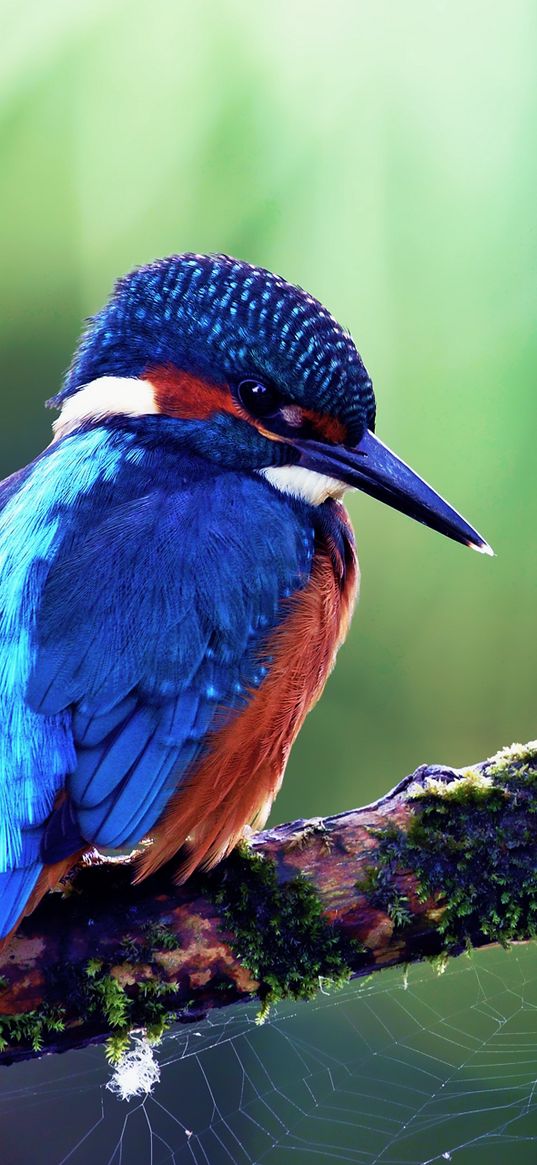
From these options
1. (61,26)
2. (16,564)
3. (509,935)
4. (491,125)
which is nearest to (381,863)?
(509,935)

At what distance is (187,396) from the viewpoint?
6.23ft

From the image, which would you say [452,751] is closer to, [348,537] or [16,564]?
[348,537]

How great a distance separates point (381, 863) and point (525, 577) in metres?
1.76

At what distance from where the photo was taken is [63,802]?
1.60 metres

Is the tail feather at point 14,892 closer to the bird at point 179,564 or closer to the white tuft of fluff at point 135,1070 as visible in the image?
the bird at point 179,564

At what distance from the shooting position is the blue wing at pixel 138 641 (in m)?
1.59

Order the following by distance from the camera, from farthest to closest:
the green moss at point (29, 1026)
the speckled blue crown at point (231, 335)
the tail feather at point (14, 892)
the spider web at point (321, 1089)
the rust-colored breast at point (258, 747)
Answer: the spider web at point (321, 1089)
the speckled blue crown at point (231, 335)
the rust-colored breast at point (258, 747)
the green moss at point (29, 1026)
the tail feather at point (14, 892)

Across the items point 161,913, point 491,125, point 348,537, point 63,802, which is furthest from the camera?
point 491,125

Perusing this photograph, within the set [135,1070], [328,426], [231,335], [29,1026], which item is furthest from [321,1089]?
[231,335]

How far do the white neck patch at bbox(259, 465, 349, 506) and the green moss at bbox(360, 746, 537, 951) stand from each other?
1.64ft

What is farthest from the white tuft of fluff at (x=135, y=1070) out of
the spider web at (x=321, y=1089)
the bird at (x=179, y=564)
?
the spider web at (x=321, y=1089)

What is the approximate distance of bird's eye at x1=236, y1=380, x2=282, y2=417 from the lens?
1867 mm

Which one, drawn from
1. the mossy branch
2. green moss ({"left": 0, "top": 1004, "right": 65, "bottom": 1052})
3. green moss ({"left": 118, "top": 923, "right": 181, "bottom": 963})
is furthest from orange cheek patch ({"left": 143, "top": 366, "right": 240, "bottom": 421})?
green moss ({"left": 0, "top": 1004, "right": 65, "bottom": 1052})

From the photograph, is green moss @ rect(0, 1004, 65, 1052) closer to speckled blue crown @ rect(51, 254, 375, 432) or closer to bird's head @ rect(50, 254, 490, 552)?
bird's head @ rect(50, 254, 490, 552)
